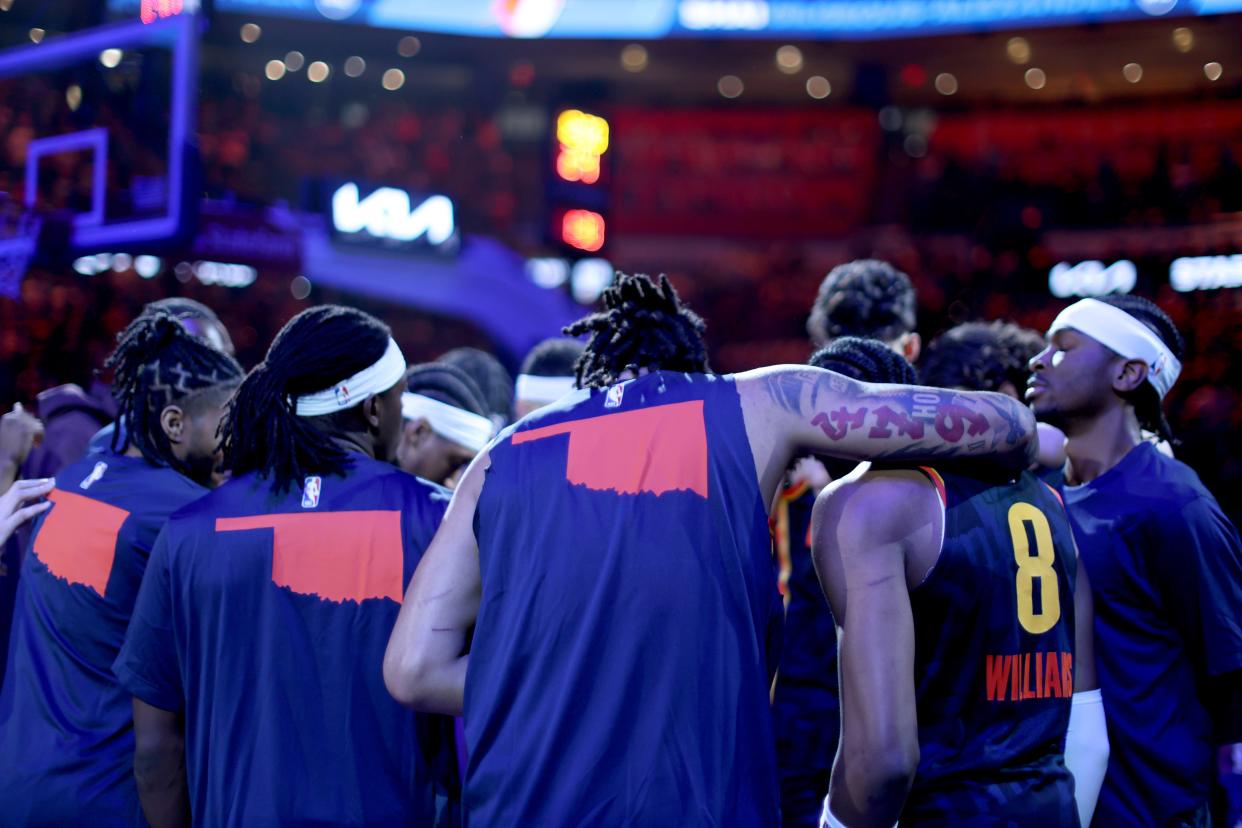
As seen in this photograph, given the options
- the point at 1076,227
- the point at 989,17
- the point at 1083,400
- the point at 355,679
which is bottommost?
the point at 355,679

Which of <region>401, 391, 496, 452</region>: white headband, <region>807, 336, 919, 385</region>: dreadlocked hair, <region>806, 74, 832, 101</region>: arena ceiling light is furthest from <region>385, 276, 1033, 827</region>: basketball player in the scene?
<region>806, 74, 832, 101</region>: arena ceiling light

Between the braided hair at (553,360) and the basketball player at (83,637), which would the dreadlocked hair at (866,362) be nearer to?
the basketball player at (83,637)

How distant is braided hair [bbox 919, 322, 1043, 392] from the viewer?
378cm

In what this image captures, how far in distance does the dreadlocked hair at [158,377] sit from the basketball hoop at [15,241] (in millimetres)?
3414

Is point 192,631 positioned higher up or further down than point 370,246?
further down

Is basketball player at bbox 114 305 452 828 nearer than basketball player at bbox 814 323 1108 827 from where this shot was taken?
No

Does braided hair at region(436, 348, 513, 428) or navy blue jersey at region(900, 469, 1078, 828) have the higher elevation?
braided hair at region(436, 348, 513, 428)

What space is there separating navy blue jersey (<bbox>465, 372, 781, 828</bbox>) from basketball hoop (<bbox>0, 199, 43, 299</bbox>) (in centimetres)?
501

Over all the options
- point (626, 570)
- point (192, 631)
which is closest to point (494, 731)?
point (626, 570)

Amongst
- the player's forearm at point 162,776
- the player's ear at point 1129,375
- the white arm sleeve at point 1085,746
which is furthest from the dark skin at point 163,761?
the player's ear at point 1129,375

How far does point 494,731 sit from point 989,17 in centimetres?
1740

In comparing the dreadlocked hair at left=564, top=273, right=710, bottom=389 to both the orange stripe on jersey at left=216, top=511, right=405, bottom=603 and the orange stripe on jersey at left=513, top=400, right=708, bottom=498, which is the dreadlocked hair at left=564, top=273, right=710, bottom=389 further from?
the orange stripe on jersey at left=216, top=511, right=405, bottom=603

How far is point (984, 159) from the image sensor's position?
66.2 ft

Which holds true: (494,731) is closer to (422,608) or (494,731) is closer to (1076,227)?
(422,608)
